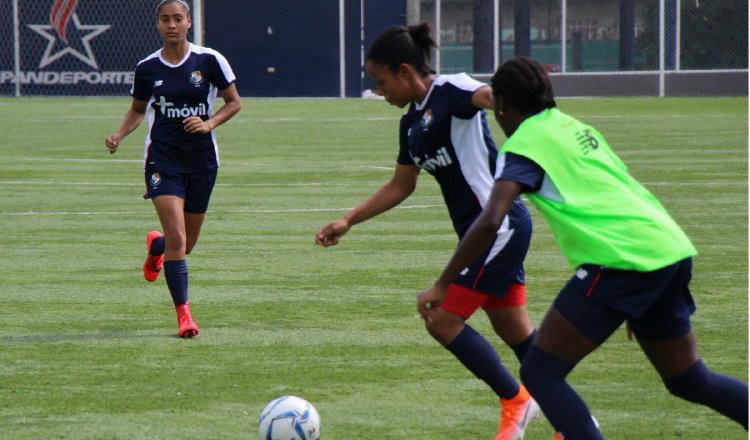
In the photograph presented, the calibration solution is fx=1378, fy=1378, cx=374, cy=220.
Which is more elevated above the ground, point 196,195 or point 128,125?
point 128,125

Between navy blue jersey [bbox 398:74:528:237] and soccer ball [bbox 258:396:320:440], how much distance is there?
1.04 metres

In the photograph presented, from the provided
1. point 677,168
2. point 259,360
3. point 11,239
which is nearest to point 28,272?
point 11,239

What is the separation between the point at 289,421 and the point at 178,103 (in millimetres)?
3647

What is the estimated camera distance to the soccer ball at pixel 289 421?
5.80 metres

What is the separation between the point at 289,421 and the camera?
229 inches

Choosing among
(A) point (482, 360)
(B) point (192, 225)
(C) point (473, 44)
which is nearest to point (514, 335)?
(A) point (482, 360)

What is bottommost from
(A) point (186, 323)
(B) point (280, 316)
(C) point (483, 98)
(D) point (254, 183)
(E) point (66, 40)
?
(D) point (254, 183)

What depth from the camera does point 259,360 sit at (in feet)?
25.3

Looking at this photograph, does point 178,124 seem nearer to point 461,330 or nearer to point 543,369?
point 461,330

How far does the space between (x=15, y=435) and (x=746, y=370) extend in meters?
3.79

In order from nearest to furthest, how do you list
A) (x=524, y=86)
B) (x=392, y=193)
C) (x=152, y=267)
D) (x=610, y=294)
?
(x=610, y=294)
(x=524, y=86)
(x=392, y=193)
(x=152, y=267)

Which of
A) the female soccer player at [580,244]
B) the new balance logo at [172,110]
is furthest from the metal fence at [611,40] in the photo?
the female soccer player at [580,244]

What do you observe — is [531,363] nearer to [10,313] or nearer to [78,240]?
[10,313]

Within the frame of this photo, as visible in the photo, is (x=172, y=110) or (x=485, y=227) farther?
(x=172, y=110)
